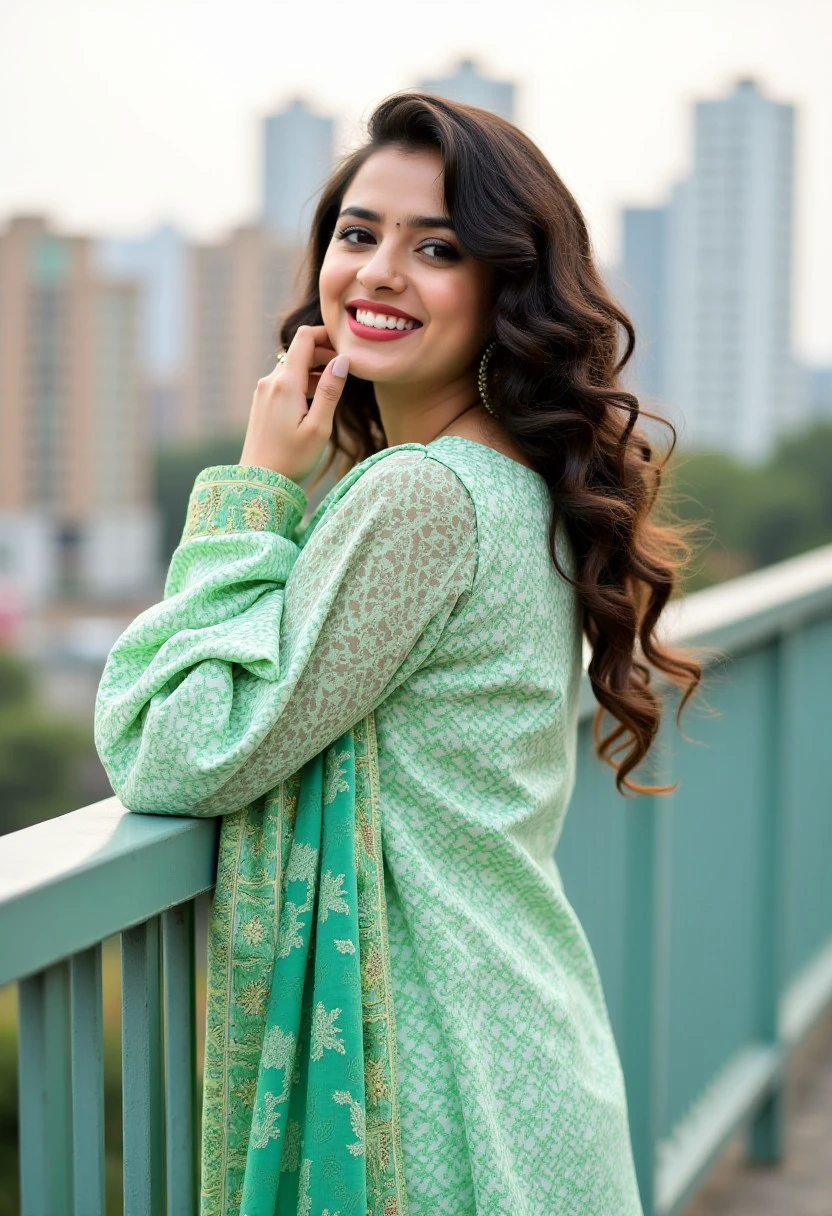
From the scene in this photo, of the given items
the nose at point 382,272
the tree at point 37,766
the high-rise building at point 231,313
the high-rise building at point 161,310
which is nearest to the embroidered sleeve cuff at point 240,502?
the nose at point 382,272

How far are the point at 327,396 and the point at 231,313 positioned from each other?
230 ft

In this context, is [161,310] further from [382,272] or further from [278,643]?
[278,643]

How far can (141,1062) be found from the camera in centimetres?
119

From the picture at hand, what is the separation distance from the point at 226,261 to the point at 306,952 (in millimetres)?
71577

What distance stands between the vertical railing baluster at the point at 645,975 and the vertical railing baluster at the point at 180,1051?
3.29 ft

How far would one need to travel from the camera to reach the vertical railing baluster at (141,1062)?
3.89 ft

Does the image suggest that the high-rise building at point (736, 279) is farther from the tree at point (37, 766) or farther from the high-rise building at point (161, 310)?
the tree at point (37, 766)

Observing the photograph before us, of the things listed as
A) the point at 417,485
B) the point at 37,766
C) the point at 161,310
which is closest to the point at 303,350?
the point at 417,485

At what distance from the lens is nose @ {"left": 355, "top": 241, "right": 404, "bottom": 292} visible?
1.45 m

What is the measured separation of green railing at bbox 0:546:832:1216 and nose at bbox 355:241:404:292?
0.56m

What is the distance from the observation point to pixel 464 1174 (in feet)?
4.28

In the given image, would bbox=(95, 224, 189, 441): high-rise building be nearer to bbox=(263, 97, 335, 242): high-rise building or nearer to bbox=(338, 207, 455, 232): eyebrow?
bbox=(263, 97, 335, 242): high-rise building

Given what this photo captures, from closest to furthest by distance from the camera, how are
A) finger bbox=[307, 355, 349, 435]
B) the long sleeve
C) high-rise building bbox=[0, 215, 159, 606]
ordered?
the long sleeve, finger bbox=[307, 355, 349, 435], high-rise building bbox=[0, 215, 159, 606]

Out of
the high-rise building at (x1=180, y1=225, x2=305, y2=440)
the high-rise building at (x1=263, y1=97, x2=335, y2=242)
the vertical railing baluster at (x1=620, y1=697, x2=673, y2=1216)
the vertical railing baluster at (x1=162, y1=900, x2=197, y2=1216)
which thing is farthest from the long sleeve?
the high-rise building at (x1=180, y1=225, x2=305, y2=440)
